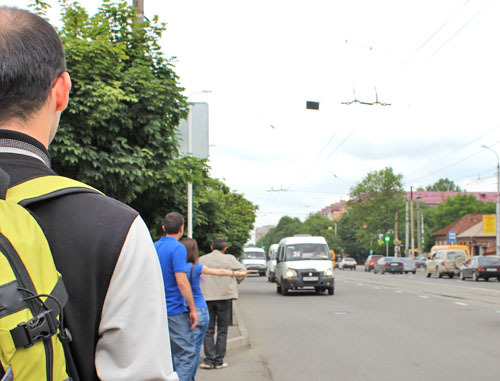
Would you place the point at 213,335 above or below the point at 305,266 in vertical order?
below

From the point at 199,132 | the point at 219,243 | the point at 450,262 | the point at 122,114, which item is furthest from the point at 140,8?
the point at 450,262

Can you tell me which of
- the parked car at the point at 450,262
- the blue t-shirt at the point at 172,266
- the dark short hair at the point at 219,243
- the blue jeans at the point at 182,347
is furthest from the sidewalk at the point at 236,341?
the parked car at the point at 450,262

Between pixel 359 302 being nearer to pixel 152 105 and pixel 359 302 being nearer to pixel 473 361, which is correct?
pixel 473 361

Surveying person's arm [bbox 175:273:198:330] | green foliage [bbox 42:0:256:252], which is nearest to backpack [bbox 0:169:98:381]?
person's arm [bbox 175:273:198:330]

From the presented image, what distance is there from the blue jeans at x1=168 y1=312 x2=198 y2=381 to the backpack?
449 centimetres

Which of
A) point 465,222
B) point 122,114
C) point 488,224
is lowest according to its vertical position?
point 122,114

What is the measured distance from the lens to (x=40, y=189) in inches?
53.7

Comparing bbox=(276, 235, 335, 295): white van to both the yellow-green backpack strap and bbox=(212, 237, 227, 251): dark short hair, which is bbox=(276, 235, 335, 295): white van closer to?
bbox=(212, 237, 227, 251): dark short hair

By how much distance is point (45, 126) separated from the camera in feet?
4.93

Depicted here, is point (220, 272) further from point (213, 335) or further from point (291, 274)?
point (291, 274)

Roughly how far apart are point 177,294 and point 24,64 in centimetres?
444

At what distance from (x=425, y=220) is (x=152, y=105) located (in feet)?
382

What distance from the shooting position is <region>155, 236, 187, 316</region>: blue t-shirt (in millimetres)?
5607

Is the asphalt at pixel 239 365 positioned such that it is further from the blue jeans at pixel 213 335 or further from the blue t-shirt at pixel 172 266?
the blue t-shirt at pixel 172 266
